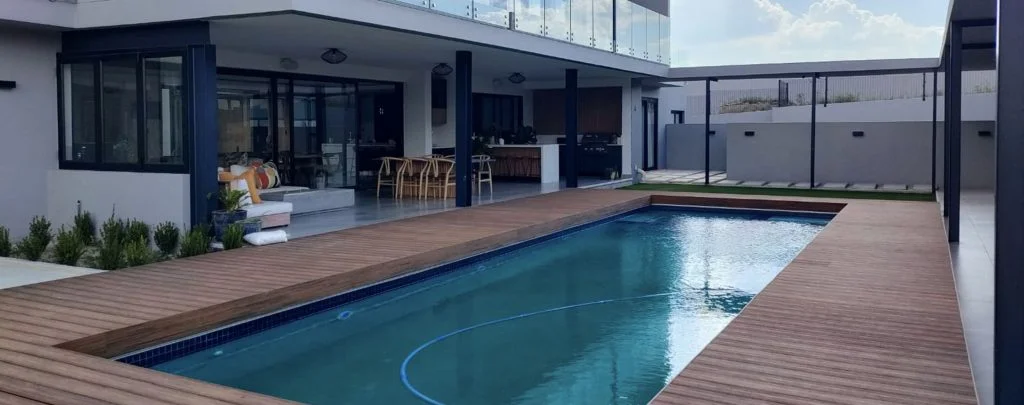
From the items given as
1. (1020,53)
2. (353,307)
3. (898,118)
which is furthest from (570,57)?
(898,118)

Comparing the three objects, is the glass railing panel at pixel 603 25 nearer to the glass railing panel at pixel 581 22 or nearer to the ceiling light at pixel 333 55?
the glass railing panel at pixel 581 22

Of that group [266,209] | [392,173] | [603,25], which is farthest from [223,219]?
[603,25]

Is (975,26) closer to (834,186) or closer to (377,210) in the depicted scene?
(377,210)

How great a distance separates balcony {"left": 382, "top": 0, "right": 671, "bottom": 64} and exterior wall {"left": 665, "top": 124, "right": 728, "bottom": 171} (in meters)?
5.22

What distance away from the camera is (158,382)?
423 cm

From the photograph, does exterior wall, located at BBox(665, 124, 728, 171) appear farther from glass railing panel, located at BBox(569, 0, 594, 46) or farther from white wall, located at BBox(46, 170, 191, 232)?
white wall, located at BBox(46, 170, 191, 232)

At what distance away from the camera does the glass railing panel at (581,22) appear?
13680mm

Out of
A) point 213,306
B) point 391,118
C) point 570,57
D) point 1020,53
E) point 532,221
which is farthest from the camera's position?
point 391,118

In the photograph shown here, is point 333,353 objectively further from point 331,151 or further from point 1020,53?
point 331,151

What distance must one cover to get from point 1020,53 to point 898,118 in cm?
2294

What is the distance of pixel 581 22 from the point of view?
1398 cm

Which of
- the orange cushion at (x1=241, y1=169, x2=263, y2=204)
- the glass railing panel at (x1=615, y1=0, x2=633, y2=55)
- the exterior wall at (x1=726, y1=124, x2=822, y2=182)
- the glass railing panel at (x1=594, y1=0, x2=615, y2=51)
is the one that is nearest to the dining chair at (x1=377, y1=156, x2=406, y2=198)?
the glass railing panel at (x1=594, y1=0, x2=615, y2=51)

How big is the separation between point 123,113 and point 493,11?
4689mm

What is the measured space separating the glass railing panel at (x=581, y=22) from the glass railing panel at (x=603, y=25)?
0.18m
